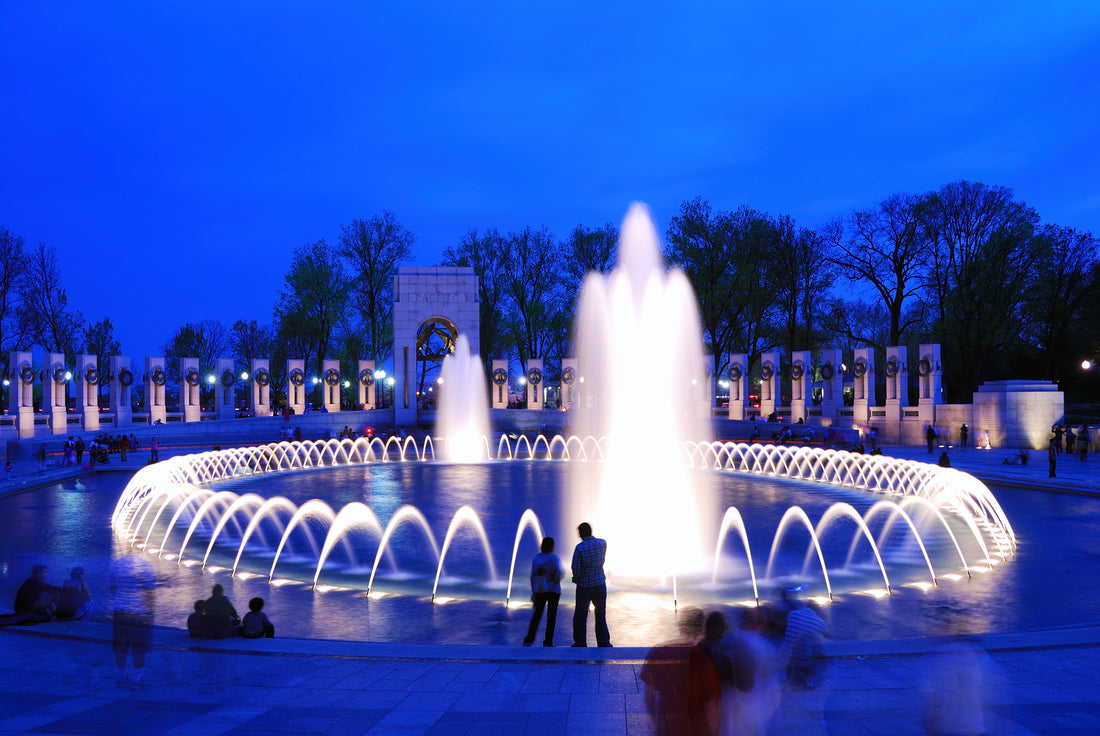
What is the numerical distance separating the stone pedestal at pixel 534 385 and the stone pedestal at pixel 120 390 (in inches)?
991

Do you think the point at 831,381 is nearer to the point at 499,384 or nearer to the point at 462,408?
the point at 462,408

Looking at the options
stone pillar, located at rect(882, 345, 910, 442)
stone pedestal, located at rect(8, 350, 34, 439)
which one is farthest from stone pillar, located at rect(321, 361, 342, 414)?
stone pillar, located at rect(882, 345, 910, 442)

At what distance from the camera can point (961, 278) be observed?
1841 inches

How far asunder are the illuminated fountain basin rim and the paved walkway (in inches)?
136

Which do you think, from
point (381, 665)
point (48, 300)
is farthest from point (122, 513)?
point (48, 300)

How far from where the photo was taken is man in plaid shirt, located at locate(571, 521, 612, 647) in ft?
26.9

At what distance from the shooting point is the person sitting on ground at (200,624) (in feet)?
26.7

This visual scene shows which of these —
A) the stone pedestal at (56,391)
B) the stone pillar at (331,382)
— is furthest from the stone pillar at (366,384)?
the stone pedestal at (56,391)

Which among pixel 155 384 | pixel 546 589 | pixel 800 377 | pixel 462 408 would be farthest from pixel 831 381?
pixel 155 384

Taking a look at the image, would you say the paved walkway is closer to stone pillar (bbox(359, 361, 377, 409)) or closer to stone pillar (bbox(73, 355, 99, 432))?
Answer: stone pillar (bbox(73, 355, 99, 432))

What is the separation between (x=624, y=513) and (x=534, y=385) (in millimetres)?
37666

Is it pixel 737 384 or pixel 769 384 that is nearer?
pixel 737 384

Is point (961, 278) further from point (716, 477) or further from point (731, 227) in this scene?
point (716, 477)

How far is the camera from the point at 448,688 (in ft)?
22.0
